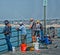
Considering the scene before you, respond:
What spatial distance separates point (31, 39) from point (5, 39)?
267 inches

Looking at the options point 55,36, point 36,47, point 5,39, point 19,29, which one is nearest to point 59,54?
point 36,47

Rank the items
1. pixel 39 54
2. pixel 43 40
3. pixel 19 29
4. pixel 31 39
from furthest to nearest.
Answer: pixel 31 39 < pixel 43 40 < pixel 19 29 < pixel 39 54

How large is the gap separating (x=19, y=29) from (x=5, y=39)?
8.07ft

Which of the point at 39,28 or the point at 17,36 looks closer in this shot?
the point at 17,36

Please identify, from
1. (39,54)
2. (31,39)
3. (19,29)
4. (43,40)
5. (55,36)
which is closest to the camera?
(39,54)

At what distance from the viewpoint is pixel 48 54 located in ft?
47.1

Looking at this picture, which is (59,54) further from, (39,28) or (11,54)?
(39,28)

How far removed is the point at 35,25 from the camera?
20828 mm

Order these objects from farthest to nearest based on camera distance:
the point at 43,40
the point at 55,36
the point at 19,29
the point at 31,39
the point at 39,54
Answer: the point at 55,36 < the point at 31,39 < the point at 43,40 < the point at 19,29 < the point at 39,54

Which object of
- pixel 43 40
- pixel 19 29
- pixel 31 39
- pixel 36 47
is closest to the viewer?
pixel 36 47

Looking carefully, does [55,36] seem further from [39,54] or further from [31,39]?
[39,54]

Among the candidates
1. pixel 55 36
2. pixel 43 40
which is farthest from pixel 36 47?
pixel 55 36

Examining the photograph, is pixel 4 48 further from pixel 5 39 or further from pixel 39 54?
pixel 39 54

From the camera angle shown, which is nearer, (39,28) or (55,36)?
(39,28)
